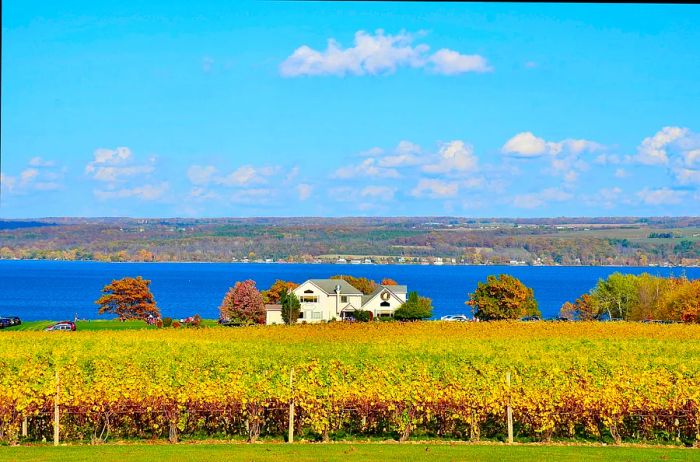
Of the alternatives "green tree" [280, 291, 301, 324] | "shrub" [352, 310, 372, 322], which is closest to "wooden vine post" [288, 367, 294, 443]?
"shrub" [352, 310, 372, 322]

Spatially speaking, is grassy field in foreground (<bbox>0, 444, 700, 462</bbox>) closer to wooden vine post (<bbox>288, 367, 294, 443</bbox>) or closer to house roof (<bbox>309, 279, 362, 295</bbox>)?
wooden vine post (<bbox>288, 367, 294, 443</bbox>)

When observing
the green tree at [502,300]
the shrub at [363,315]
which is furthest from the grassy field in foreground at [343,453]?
the green tree at [502,300]

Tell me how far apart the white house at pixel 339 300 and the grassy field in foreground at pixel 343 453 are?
60.2 metres

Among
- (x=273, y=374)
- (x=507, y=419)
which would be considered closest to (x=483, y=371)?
(x=507, y=419)

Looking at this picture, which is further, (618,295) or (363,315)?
(618,295)

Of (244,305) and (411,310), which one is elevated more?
(244,305)

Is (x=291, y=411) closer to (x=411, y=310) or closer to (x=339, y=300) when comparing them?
(x=411, y=310)

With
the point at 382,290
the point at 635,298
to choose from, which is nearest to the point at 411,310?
the point at 382,290

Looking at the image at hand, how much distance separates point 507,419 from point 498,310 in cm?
5923

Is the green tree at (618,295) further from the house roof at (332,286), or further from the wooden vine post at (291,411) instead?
the wooden vine post at (291,411)

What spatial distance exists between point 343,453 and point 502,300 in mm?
62876

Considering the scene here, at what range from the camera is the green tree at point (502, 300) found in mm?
80625

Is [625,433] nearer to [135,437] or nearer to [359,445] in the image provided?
[359,445]

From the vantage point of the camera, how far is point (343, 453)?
1962 cm
